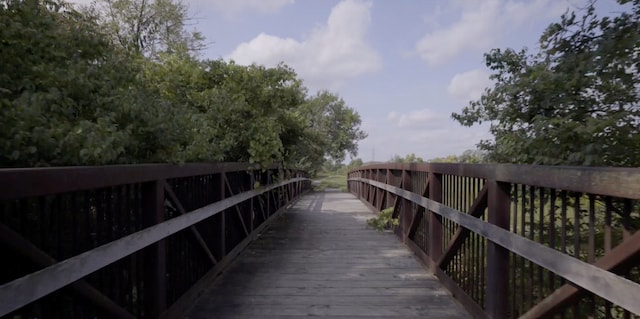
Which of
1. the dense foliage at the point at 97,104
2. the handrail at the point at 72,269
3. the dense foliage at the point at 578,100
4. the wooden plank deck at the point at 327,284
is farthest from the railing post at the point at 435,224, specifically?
the handrail at the point at 72,269

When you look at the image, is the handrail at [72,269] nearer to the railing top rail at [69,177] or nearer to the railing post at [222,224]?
the railing top rail at [69,177]

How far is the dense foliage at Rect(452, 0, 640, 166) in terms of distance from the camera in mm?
3465

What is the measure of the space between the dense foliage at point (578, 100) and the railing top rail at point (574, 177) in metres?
1.39

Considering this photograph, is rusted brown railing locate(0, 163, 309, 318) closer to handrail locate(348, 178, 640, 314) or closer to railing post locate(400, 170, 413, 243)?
handrail locate(348, 178, 640, 314)

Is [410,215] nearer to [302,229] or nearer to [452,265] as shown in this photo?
[452,265]

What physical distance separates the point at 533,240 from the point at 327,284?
1979 millimetres

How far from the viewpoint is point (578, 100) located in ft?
13.0

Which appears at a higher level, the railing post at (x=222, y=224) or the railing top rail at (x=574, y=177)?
the railing top rail at (x=574, y=177)

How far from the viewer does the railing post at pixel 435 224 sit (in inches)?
155

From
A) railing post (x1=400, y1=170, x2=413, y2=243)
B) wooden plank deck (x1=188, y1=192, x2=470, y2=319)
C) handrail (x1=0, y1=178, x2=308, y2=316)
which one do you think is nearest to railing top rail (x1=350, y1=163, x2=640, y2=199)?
wooden plank deck (x1=188, y1=192, x2=470, y2=319)

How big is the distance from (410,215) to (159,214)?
11.6ft

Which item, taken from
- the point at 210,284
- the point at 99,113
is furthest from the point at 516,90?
the point at 99,113

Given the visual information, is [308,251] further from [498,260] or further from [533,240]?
[533,240]

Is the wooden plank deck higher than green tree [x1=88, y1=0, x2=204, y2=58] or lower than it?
lower
